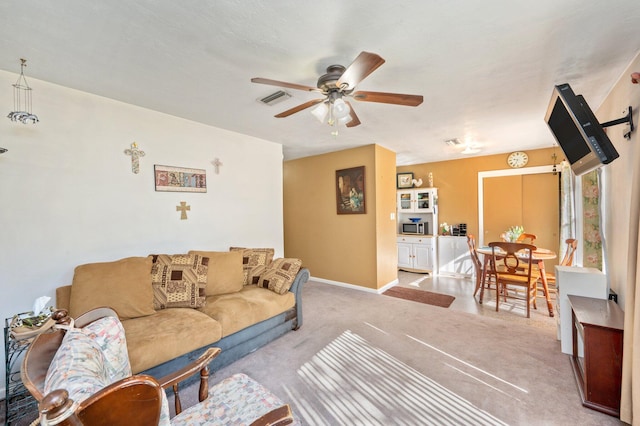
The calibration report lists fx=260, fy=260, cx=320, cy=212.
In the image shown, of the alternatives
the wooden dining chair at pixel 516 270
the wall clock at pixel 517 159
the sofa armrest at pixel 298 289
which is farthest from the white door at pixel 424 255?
the sofa armrest at pixel 298 289

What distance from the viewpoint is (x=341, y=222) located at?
4816 millimetres

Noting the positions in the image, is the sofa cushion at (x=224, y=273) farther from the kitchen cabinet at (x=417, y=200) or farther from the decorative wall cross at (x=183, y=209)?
the kitchen cabinet at (x=417, y=200)

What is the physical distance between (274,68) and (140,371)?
241cm

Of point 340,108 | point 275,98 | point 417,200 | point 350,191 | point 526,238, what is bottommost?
point 526,238

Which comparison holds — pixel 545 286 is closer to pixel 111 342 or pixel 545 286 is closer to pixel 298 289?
pixel 298 289

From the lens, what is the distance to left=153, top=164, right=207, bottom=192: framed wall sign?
293 cm

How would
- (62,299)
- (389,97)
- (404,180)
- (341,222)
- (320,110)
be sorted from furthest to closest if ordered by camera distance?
(404,180), (341,222), (62,299), (320,110), (389,97)

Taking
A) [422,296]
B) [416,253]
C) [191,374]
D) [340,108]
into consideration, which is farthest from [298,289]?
[416,253]

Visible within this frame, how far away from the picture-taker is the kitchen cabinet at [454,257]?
5.36 metres

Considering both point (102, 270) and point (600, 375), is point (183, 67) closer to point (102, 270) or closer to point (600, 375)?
point (102, 270)

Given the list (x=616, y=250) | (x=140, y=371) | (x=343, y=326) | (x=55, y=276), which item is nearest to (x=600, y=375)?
(x=616, y=250)

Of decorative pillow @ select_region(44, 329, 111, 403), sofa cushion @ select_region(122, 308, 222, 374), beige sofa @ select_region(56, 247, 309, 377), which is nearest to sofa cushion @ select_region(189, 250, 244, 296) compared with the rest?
beige sofa @ select_region(56, 247, 309, 377)

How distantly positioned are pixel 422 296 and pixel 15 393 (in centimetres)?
448

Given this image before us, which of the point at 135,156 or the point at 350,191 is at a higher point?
the point at 135,156
